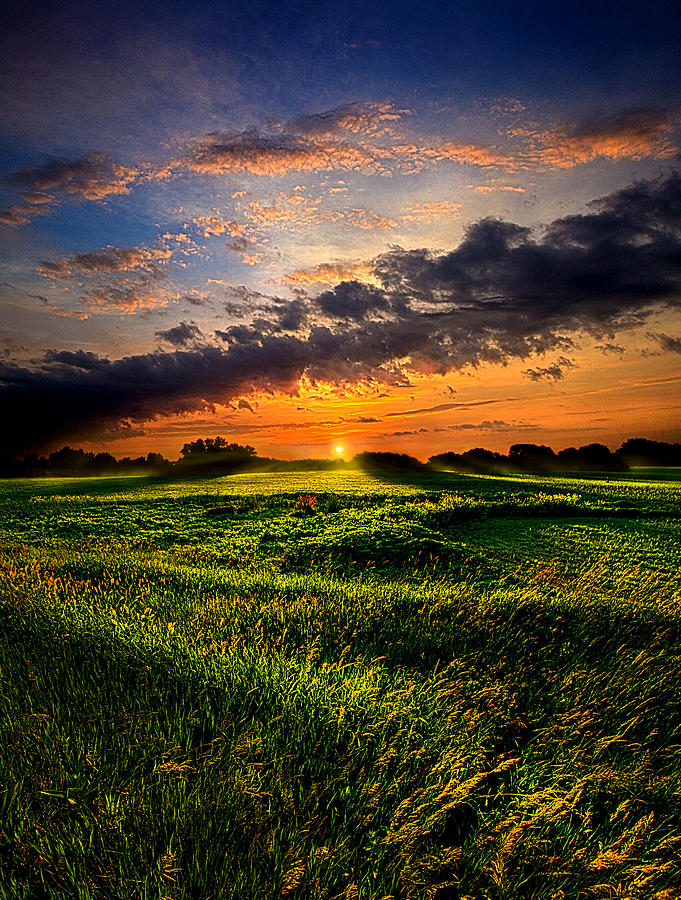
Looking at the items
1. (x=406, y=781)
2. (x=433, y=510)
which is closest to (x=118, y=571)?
(x=406, y=781)

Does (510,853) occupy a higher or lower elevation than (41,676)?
lower

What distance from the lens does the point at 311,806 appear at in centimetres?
335

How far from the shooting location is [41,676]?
5.09 metres

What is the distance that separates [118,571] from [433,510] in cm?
1753

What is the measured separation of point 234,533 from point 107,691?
15.6 metres

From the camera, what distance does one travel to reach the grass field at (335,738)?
2.86 meters

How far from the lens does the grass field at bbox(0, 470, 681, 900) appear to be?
9.38 feet

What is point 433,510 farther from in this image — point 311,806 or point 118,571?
point 311,806

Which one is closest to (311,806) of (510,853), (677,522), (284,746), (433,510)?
(284,746)

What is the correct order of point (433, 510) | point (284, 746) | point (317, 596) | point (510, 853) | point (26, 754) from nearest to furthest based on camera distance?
point (510, 853) < point (26, 754) < point (284, 746) < point (317, 596) < point (433, 510)

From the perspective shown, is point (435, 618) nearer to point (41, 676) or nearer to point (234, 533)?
point (41, 676)

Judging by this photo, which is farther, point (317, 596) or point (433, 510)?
point (433, 510)

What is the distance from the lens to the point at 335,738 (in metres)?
4.04

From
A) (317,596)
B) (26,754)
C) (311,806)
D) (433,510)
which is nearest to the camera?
(311,806)
